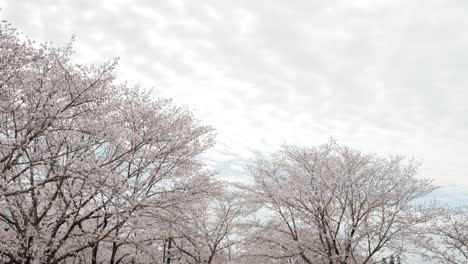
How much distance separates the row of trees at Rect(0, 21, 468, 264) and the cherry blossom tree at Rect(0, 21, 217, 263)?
4cm

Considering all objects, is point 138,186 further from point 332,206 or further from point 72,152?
point 332,206

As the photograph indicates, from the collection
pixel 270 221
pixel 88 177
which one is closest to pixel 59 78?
pixel 88 177

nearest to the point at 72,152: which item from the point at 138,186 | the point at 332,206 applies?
the point at 138,186

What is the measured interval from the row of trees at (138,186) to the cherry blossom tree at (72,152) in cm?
4

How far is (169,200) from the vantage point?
12.3 m

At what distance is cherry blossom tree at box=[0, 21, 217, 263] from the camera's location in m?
8.18

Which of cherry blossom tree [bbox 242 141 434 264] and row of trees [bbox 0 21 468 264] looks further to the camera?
cherry blossom tree [bbox 242 141 434 264]

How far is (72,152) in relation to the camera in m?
9.67

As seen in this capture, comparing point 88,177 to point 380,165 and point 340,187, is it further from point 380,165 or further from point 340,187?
point 380,165

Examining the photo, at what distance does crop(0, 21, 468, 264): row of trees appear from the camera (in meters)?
8.71

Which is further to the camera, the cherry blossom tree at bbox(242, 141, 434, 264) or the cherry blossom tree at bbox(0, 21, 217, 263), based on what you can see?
the cherry blossom tree at bbox(242, 141, 434, 264)

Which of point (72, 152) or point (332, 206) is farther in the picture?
point (332, 206)

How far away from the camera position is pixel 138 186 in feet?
40.4

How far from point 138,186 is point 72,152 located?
3050 mm
